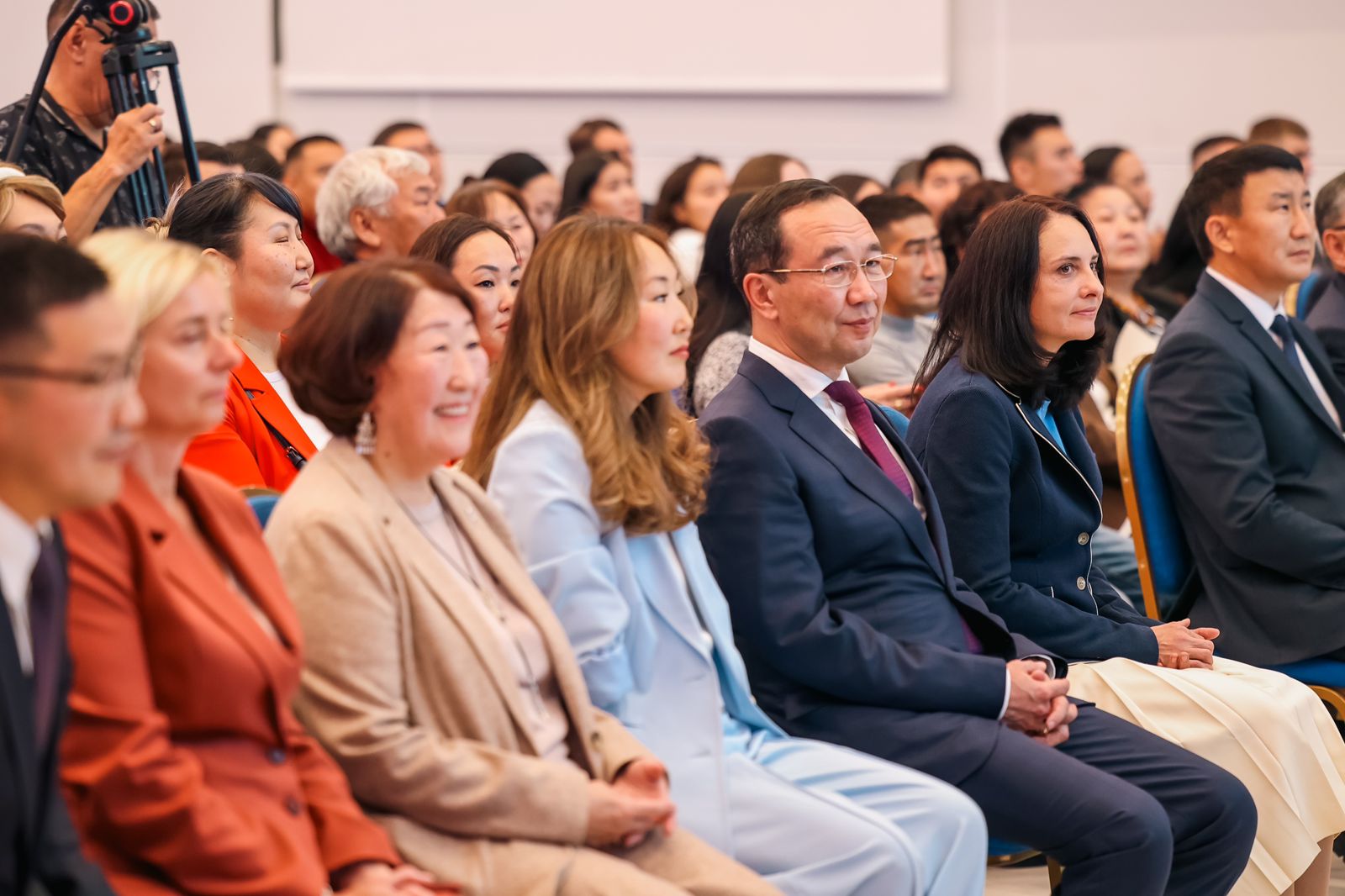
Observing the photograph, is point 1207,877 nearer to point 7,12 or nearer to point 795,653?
point 795,653

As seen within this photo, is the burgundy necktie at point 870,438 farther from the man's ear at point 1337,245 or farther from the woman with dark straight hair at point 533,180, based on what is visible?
the woman with dark straight hair at point 533,180

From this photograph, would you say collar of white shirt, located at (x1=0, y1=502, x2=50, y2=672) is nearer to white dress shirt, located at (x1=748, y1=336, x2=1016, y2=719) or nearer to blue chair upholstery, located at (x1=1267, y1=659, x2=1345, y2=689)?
white dress shirt, located at (x1=748, y1=336, x2=1016, y2=719)

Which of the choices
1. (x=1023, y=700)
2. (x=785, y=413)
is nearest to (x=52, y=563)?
(x=785, y=413)

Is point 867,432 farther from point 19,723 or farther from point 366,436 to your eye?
point 19,723

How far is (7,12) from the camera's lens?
7.27 metres

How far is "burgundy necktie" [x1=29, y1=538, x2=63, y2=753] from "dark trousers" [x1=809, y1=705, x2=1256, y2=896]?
136 cm

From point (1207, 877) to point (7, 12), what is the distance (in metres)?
6.59

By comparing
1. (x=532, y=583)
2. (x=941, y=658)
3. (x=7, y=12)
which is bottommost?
(x=941, y=658)

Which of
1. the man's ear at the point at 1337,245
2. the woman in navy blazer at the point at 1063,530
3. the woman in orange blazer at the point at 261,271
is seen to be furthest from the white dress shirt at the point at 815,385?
the man's ear at the point at 1337,245

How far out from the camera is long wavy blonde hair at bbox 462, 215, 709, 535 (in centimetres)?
233

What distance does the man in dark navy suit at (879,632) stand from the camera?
8.07ft

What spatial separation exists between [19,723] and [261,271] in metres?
1.67

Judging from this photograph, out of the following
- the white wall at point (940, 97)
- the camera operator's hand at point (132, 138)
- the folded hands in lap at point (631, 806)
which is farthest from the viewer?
the white wall at point (940, 97)

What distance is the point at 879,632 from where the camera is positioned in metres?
2.60
